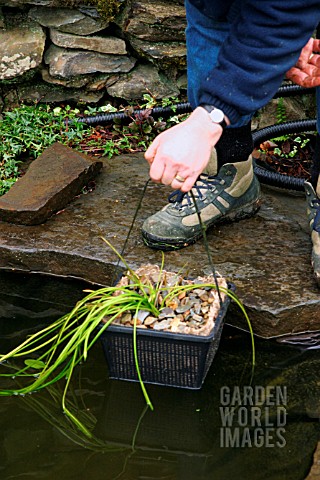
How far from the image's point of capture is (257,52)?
1968mm

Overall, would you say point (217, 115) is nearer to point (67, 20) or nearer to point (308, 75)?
point (308, 75)

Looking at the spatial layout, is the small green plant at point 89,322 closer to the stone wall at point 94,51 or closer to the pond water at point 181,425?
the pond water at point 181,425

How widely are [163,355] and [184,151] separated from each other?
82 centimetres

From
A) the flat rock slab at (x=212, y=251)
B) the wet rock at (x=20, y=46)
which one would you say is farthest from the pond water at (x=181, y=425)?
the wet rock at (x=20, y=46)

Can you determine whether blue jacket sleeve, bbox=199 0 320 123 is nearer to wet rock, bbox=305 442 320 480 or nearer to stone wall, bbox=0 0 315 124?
wet rock, bbox=305 442 320 480

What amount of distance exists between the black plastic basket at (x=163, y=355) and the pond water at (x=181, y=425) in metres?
0.05

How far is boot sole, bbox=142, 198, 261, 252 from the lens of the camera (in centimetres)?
318

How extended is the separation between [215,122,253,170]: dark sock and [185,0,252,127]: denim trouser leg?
6 cm

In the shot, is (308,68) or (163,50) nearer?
(308,68)

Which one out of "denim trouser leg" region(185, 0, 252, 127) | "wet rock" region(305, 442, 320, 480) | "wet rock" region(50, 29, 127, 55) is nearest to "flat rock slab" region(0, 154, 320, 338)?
"denim trouser leg" region(185, 0, 252, 127)

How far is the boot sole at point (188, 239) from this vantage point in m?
3.18

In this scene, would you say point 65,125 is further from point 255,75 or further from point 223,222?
point 255,75

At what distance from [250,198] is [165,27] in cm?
149

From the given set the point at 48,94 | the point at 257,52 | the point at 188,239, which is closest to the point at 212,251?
the point at 188,239
